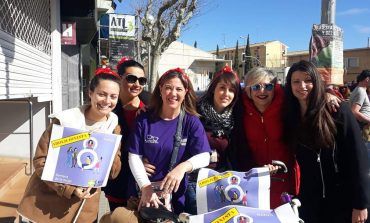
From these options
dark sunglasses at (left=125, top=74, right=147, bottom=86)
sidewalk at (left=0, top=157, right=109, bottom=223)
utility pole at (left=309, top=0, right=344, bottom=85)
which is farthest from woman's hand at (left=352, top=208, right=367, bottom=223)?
sidewalk at (left=0, top=157, right=109, bottom=223)

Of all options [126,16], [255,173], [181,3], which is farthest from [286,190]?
[181,3]

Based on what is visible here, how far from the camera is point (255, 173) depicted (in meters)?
2.55

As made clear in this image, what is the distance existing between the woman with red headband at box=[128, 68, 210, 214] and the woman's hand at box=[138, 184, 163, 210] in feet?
0.15

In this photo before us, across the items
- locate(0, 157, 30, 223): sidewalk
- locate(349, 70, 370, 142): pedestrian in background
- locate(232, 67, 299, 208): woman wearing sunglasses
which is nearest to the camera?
locate(232, 67, 299, 208): woman wearing sunglasses

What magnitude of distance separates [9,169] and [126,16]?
33.8 ft

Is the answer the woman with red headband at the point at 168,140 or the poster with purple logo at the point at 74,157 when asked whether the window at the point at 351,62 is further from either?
the poster with purple logo at the point at 74,157

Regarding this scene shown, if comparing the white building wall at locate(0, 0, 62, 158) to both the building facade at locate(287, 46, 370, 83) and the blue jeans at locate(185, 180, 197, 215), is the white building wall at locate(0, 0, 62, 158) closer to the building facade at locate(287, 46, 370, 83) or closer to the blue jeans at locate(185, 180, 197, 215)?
the blue jeans at locate(185, 180, 197, 215)

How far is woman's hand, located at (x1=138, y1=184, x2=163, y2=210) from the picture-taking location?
251 centimetres

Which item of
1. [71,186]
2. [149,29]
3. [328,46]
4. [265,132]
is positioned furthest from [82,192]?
[149,29]

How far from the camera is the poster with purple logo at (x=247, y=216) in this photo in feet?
7.12

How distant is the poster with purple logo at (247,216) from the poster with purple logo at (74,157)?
87 centimetres

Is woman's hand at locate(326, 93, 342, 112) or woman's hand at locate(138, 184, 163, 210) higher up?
woman's hand at locate(326, 93, 342, 112)

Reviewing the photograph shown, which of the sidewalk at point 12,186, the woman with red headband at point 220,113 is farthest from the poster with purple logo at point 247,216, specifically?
the sidewalk at point 12,186

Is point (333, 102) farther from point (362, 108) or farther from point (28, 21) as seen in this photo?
point (28, 21)
